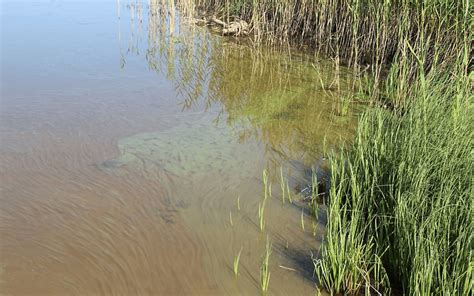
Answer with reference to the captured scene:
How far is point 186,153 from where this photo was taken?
184 inches

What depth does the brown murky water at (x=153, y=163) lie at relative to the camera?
2.99 metres

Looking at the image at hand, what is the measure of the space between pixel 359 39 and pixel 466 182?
5.09 m

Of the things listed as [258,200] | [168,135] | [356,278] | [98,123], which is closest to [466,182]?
[356,278]

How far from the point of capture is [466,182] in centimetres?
296

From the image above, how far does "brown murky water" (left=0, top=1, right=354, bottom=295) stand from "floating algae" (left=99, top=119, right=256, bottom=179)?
0.07 feet

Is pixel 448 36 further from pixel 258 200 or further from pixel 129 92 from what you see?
pixel 129 92

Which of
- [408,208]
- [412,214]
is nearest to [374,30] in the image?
[408,208]

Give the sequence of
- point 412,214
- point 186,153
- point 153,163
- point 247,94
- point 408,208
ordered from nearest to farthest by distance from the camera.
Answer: point 412,214 → point 408,208 → point 153,163 → point 186,153 → point 247,94

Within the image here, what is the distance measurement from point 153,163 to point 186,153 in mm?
387

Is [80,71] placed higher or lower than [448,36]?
lower

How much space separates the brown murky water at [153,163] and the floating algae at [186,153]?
0.02m

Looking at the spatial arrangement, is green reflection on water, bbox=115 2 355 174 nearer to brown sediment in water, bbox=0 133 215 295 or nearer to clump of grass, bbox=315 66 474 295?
brown sediment in water, bbox=0 133 215 295

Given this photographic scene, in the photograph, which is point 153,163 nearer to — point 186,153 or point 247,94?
point 186,153

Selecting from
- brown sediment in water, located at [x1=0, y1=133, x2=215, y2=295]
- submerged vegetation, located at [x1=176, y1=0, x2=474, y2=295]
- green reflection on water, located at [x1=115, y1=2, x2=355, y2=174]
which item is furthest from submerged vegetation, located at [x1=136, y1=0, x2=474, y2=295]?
brown sediment in water, located at [x1=0, y1=133, x2=215, y2=295]
